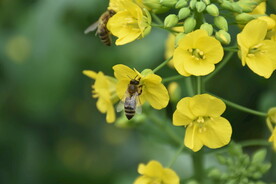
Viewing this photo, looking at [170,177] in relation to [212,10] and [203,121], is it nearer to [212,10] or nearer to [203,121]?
[203,121]

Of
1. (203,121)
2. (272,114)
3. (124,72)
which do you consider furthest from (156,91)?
(272,114)

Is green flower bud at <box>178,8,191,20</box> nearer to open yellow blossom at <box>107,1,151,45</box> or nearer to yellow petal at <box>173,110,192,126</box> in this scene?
open yellow blossom at <box>107,1,151,45</box>

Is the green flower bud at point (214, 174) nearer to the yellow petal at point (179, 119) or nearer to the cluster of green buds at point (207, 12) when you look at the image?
the yellow petal at point (179, 119)

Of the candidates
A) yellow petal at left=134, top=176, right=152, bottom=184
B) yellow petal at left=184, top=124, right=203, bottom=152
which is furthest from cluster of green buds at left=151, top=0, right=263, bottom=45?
yellow petal at left=134, top=176, right=152, bottom=184

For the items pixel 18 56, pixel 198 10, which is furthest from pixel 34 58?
pixel 198 10

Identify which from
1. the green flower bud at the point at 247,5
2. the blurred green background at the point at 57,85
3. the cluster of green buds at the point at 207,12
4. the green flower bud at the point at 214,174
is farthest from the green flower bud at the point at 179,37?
the blurred green background at the point at 57,85
